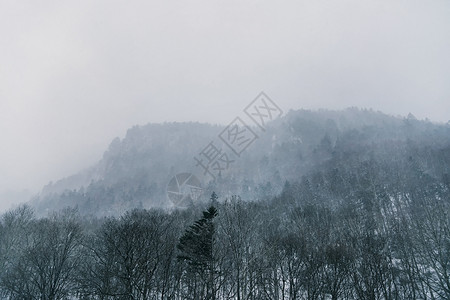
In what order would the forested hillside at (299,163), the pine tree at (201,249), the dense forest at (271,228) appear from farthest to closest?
the forested hillside at (299,163)
the dense forest at (271,228)
the pine tree at (201,249)

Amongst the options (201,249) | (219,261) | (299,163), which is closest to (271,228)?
(219,261)

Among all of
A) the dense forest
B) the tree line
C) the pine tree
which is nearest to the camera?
the pine tree

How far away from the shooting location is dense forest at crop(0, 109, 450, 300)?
21.2 m

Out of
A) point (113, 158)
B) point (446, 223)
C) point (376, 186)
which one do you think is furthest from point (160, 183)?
point (446, 223)

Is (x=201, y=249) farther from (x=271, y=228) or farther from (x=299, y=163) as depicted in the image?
(x=299, y=163)

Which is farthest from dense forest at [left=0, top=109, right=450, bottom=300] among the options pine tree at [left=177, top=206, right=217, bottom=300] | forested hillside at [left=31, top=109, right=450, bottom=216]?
forested hillside at [left=31, top=109, right=450, bottom=216]

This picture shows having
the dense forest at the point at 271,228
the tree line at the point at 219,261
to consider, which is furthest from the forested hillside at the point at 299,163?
the tree line at the point at 219,261

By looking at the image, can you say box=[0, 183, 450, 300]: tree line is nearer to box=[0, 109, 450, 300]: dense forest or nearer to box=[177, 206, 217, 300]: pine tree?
box=[177, 206, 217, 300]: pine tree

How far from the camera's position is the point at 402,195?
55.7m

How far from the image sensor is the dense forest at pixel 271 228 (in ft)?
69.5

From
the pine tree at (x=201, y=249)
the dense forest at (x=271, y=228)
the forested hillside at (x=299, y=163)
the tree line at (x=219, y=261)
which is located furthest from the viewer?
the forested hillside at (x=299, y=163)

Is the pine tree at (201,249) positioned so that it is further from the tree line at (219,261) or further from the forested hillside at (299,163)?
the forested hillside at (299,163)

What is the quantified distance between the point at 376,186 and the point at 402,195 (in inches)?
202

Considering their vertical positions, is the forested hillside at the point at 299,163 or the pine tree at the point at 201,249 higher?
the forested hillside at the point at 299,163
